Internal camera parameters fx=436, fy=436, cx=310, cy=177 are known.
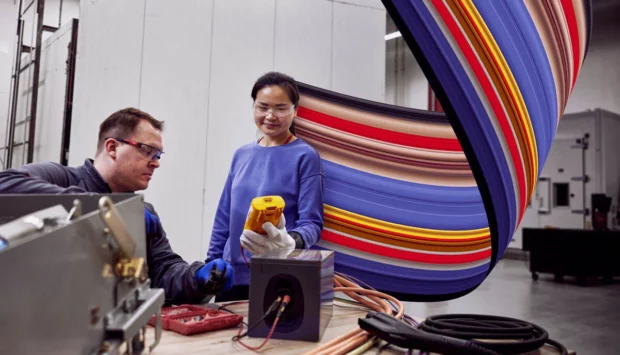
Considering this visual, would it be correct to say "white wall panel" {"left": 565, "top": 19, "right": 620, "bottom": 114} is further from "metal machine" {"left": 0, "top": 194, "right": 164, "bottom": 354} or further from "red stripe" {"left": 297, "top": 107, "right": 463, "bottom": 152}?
"metal machine" {"left": 0, "top": 194, "right": 164, "bottom": 354}

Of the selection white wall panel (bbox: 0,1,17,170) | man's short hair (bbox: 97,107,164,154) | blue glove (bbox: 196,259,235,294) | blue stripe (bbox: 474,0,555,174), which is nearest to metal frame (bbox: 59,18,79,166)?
man's short hair (bbox: 97,107,164,154)

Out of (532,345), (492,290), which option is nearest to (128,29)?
(532,345)

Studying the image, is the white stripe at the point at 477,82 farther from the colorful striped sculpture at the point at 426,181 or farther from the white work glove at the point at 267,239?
the white work glove at the point at 267,239

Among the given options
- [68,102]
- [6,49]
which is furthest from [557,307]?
[6,49]

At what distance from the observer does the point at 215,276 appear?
0.88 metres

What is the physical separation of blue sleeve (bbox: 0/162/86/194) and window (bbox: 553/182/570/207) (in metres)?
6.03

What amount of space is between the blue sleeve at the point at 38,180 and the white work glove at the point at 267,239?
0.34 meters

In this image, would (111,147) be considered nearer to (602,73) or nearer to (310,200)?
(310,200)

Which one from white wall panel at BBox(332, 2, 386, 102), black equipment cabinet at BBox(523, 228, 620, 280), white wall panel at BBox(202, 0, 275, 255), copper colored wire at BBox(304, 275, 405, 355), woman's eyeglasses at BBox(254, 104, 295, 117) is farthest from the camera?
black equipment cabinet at BBox(523, 228, 620, 280)

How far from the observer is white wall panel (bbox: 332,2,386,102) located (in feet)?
8.80

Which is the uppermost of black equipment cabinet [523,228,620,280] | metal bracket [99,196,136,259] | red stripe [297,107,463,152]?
red stripe [297,107,463,152]

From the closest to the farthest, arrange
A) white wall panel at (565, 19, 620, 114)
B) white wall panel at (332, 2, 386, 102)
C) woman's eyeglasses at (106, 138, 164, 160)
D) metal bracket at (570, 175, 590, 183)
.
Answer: woman's eyeglasses at (106, 138, 164, 160)
white wall panel at (332, 2, 386, 102)
metal bracket at (570, 175, 590, 183)
white wall panel at (565, 19, 620, 114)

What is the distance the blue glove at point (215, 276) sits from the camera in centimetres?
88

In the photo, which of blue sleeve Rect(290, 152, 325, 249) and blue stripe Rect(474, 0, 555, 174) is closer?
blue stripe Rect(474, 0, 555, 174)
